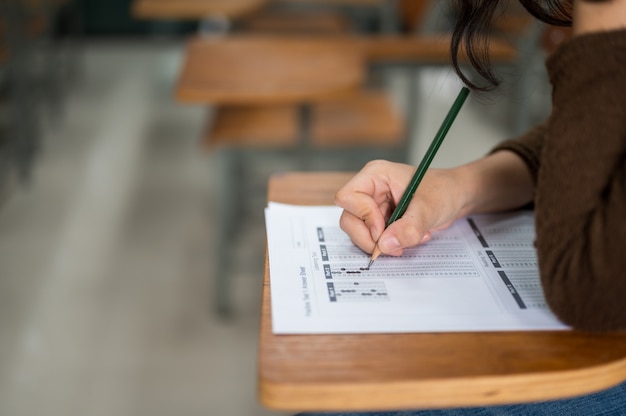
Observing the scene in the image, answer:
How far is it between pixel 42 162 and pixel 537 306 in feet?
9.36

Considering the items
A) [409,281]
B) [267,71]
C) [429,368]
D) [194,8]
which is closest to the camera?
[429,368]

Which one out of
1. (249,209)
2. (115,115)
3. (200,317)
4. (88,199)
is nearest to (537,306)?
(200,317)

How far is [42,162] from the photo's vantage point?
317cm

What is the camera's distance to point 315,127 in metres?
2.17

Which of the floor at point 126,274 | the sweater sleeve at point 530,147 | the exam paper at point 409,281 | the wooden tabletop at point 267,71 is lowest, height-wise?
the floor at point 126,274

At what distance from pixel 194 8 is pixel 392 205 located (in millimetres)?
2503

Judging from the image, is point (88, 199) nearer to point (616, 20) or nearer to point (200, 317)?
point (200, 317)

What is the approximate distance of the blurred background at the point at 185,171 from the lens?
72.8 inches

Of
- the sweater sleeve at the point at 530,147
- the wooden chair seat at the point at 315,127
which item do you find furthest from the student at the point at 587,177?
the wooden chair seat at the point at 315,127

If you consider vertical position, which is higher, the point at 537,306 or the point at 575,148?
the point at 575,148

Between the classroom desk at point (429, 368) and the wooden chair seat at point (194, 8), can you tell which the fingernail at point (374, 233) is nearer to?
the classroom desk at point (429, 368)

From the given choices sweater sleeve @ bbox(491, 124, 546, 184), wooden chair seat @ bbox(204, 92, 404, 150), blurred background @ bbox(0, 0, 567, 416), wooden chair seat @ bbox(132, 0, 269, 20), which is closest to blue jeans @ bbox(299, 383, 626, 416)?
sweater sleeve @ bbox(491, 124, 546, 184)

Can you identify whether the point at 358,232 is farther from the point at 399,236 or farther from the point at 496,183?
the point at 496,183

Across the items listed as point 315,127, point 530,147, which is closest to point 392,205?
point 530,147
